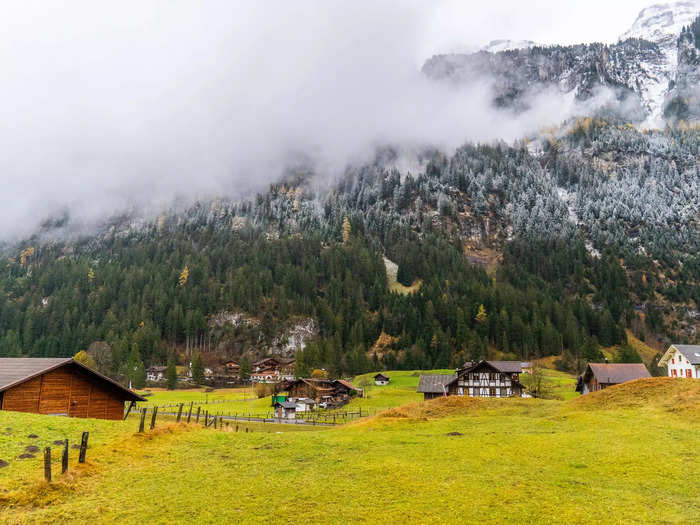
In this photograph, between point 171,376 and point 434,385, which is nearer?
point 434,385

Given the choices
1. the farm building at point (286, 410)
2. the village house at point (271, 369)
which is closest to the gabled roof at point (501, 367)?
the farm building at point (286, 410)

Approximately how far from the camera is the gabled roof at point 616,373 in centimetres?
7396

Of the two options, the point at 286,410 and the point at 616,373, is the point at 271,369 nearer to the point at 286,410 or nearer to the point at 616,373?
the point at 286,410

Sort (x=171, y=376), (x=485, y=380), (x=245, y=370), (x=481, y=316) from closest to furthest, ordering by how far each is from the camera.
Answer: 1. (x=485, y=380)
2. (x=171, y=376)
3. (x=245, y=370)
4. (x=481, y=316)

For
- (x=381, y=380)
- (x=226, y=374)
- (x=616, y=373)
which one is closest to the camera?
(x=616, y=373)

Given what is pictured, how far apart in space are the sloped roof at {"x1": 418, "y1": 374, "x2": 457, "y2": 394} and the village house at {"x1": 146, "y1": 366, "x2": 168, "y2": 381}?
9364cm

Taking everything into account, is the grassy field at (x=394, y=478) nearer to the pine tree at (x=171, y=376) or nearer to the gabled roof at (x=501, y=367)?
the gabled roof at (x=501, y=367)

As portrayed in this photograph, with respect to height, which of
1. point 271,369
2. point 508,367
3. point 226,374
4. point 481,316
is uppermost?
point 481,316

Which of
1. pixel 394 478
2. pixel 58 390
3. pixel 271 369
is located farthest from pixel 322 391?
pixel 394 478

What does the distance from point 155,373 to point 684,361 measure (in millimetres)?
144397

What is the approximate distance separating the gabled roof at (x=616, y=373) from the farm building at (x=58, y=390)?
72641mm

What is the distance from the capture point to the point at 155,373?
14500 centimetres

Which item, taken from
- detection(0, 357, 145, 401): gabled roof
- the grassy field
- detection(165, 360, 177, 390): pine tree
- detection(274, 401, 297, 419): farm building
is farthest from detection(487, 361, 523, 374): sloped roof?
detection(165, 360, 177, 390): pine tree

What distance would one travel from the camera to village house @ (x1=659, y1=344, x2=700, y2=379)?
77.2 m
